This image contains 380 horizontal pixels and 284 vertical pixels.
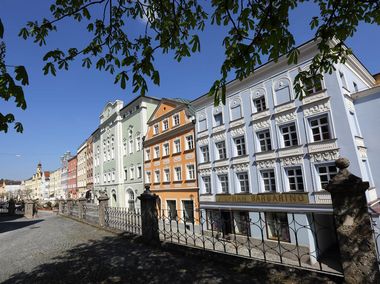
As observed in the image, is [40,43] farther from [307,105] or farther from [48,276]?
[307,105]

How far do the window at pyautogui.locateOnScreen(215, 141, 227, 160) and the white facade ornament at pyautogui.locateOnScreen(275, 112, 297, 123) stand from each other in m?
5.84

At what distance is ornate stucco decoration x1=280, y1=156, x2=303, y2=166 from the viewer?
1719cm

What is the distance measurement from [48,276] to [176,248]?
3075 mm

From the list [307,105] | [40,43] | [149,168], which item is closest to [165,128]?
[149,168]

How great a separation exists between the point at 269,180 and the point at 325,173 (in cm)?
417

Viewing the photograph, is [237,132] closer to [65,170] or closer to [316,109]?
[316,109]

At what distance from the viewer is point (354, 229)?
3.61m

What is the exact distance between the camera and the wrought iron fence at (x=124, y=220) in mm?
9203

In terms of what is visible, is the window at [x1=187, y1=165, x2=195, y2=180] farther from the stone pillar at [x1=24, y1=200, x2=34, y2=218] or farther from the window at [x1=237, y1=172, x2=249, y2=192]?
the stone pillar at [x1=24, y1=200, x2=34, y2=218]

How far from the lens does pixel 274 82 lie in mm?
18984

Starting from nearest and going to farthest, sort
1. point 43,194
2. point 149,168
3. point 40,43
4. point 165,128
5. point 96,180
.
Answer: point 40,43 → point 165,128 → point 149,168 → point 96,180 → point 43,194

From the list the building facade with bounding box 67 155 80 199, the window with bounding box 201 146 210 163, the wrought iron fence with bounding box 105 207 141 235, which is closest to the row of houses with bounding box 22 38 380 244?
the window with bounding box 201 146 210 163

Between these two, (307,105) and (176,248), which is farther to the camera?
(307,105)

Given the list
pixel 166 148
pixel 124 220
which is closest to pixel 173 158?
pixel 166 148
